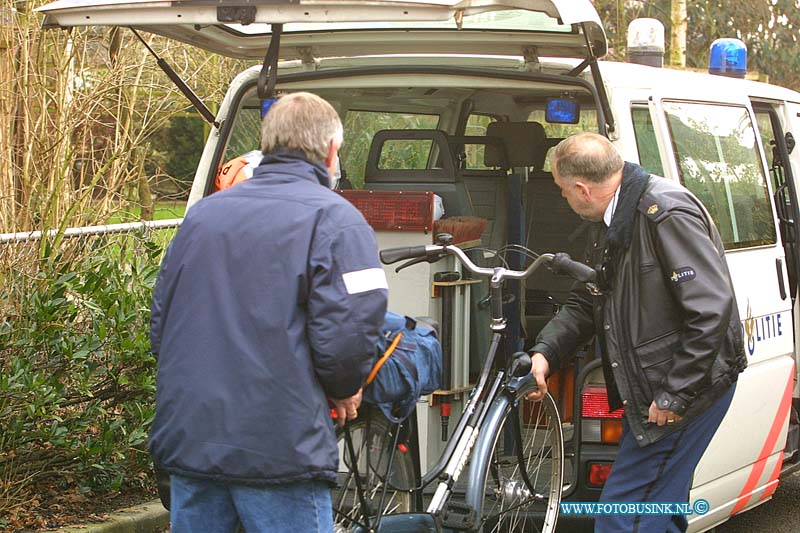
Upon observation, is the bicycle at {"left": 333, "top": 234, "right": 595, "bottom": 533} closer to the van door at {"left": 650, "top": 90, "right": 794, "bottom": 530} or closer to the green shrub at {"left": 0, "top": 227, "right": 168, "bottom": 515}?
the van door at {"left": 650, "top": 90, "right": 794, "bottom": 530}

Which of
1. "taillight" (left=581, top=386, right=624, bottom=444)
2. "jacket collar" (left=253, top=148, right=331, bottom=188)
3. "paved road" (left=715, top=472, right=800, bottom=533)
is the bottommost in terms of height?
"paved road" (left=715, top=472, right=800, bottom=533)

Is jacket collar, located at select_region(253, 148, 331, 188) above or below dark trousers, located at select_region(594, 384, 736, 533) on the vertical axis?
above

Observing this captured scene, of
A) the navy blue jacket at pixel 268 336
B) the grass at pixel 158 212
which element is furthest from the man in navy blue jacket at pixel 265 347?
the grass at pixel 158 212

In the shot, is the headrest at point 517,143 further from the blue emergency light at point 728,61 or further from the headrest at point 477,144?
the blue emergency light at point 728,61

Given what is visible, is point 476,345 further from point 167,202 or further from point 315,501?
point 167,202

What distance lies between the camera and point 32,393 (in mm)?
5230

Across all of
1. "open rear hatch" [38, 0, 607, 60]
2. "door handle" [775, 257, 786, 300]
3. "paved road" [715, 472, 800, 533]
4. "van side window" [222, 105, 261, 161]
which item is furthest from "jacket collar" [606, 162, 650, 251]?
"paved road" [715, 472, 800, 533]

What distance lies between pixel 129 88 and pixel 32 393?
9.10 ft

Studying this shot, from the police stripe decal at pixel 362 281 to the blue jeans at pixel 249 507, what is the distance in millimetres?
528

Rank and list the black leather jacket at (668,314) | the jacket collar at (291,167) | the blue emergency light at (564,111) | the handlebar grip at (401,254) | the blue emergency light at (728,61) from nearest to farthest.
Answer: the jacket collar at (291,167) → the black leather jacket at (668,314) → the handlebar grip at (401,254) → the blue emergency light at (564,111) → the blue emergency light at (728,61)

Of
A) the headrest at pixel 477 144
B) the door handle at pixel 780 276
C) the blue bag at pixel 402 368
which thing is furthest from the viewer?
the headrest at pixel 477 144

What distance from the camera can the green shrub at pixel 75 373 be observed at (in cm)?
532

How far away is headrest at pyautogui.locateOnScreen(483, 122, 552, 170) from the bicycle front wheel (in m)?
1.63

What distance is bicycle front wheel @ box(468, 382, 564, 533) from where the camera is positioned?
4.64m
